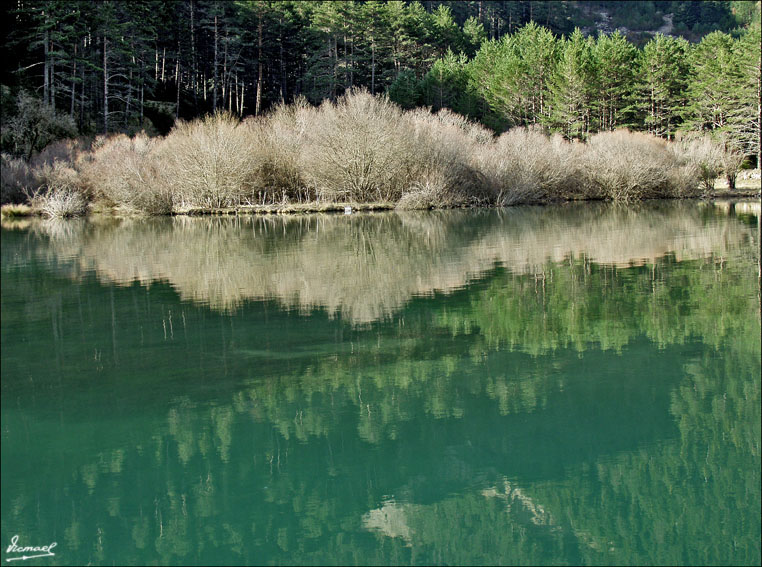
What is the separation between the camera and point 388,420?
816cm

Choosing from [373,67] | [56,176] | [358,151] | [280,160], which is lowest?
[56,176]

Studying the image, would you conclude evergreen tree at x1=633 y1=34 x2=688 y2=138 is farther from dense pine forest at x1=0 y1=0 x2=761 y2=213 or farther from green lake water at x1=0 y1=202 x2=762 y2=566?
green lake water at x1=0 y1=202 x2=762 y2=566

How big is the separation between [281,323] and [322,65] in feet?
229

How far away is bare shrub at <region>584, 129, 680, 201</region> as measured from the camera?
168 feet

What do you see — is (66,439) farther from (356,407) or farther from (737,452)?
(737,452)

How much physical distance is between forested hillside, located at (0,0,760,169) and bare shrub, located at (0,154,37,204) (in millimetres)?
5063

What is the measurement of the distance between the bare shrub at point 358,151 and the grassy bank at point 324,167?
0.07 metres

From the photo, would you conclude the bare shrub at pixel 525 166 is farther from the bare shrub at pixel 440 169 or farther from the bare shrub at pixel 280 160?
the bare shrub at pixel 280 160

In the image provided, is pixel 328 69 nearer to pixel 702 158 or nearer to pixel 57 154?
pixel 57 154

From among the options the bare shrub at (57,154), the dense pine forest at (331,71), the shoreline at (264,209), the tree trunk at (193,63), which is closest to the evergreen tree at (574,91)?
the dense pine forest at (331,71)

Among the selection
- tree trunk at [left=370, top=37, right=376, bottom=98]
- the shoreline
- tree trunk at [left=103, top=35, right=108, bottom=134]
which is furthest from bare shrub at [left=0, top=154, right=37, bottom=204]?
tree trunk at [left=370, top=37, right=376, bottom=98]

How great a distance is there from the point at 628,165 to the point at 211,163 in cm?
2730

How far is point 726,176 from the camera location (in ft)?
193

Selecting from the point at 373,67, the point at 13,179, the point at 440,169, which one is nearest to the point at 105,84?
the point at 13,179
